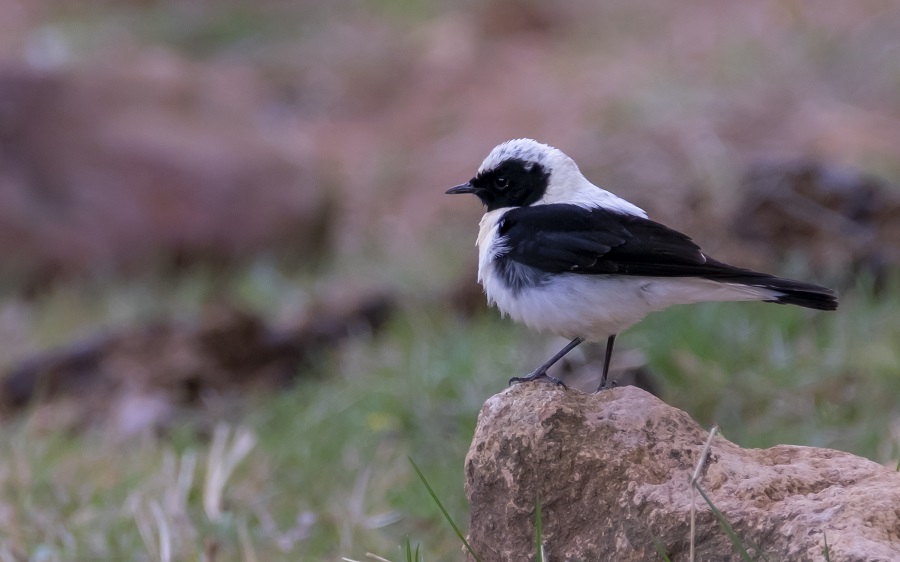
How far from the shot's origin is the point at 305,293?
27.7ft

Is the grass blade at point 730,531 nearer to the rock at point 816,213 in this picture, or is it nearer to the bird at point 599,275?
the bird at point 599,275

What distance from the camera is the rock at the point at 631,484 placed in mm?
2730

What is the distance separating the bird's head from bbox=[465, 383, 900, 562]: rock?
3.35ft

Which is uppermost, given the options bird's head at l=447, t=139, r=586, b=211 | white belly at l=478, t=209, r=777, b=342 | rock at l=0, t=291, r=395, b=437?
bird's head at l=447, t=139, r=586, b=211

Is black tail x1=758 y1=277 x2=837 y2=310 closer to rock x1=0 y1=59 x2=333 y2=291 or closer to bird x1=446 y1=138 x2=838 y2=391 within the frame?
bird x1=446 y1=138 x2=838 y2=391

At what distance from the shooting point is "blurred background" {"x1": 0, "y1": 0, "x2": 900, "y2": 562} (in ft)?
16.7

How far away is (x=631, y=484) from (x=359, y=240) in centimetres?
735

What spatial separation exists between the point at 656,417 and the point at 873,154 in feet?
21.9

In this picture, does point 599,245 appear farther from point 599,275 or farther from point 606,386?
point 606,386

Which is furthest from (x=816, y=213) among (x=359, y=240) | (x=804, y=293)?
(x=359, y=240)

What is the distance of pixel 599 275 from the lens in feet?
11.9

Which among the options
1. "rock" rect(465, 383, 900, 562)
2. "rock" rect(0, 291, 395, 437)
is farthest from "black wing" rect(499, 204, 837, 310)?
"rock" rect(0, 291, 395, 437)

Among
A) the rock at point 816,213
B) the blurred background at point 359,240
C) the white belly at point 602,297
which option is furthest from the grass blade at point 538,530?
the rock at point 816,213

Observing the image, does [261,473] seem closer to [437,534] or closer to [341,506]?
[341,506]
